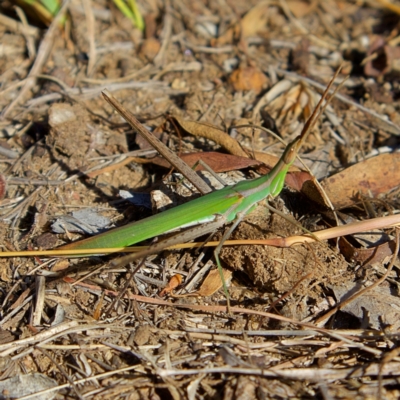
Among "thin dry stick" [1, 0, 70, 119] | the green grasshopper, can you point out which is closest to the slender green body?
the green grasshopper

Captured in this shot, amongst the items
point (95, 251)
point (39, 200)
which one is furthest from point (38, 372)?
point (39, 200)

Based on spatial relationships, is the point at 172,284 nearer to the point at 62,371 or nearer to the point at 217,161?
the point at 62,371

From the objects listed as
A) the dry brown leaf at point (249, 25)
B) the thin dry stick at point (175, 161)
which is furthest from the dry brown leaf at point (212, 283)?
the dry brown leaf at point (249, 25)

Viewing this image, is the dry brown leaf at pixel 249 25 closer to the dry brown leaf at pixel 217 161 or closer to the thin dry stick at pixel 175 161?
the dry brown leaf at pixel 217 161

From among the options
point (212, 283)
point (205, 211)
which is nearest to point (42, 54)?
point (205, 211)

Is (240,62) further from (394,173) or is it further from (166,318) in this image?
(166,318)

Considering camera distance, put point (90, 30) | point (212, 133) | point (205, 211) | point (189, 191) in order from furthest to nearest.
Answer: point (90, 30)
point (212, 133)
point (189, 191)
point (205, 211)
